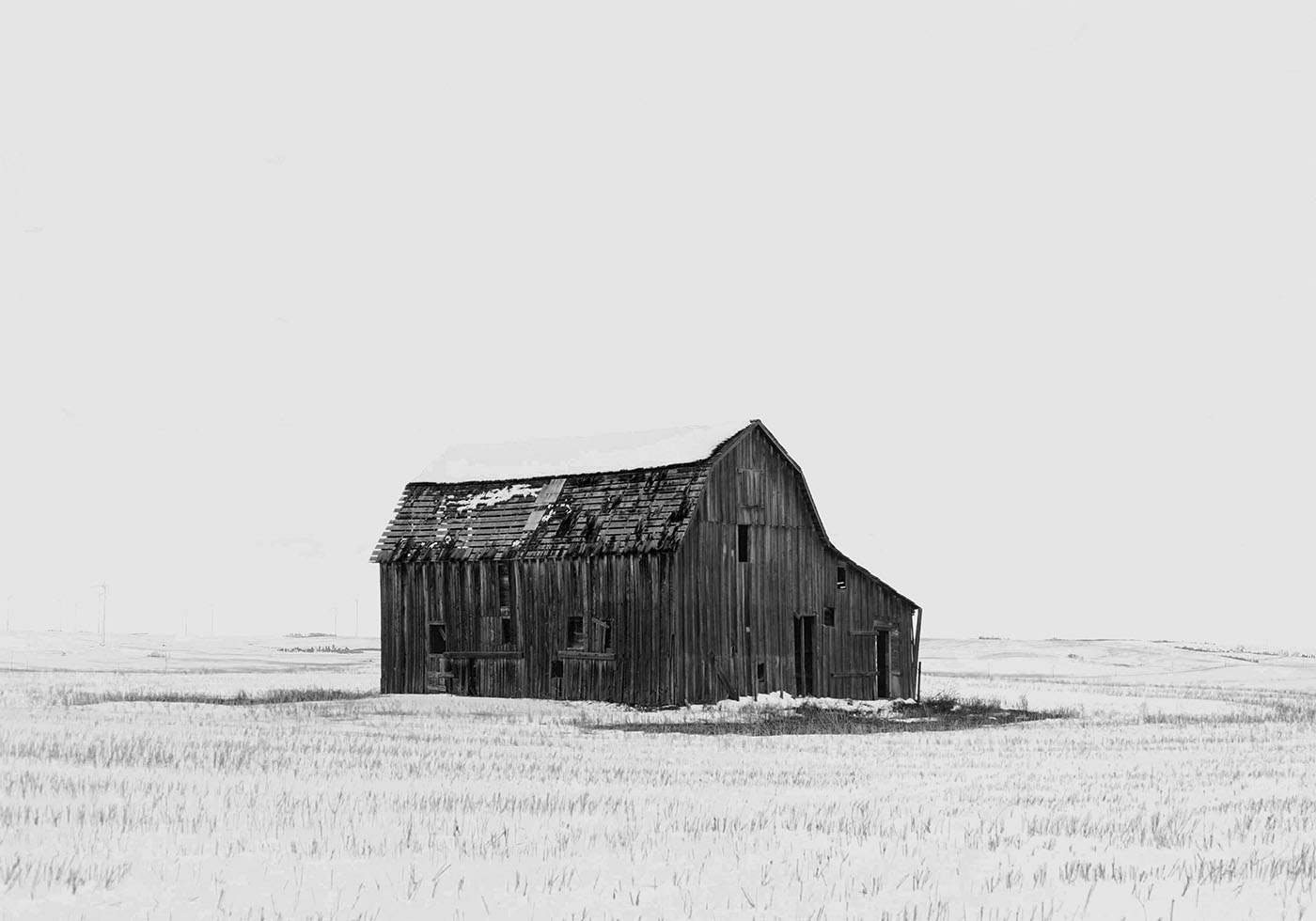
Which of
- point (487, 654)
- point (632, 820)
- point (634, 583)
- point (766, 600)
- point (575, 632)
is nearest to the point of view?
point (632, 820)

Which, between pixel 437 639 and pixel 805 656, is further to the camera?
pixel 437 639

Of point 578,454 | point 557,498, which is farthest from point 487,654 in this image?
point 578,454

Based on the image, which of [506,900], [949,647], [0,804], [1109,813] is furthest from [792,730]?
[949,647]

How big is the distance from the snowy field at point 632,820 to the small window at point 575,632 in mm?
8807

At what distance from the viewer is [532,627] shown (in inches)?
1844

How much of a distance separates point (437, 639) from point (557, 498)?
5.61 m

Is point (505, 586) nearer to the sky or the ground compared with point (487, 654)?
nearer to the sky

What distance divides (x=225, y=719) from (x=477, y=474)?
17007 mm

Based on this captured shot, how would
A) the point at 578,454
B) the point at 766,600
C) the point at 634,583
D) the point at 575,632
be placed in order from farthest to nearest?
the point at 578,454
the point at 766,600
the point at 575,632
the point at 634,583

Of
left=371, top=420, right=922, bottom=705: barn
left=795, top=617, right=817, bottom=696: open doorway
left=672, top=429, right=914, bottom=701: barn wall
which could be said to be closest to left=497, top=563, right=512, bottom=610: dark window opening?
left=371, top=420, right=922, bottom=705: barn

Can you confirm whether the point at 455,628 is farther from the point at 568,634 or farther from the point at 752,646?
the point at 752,646

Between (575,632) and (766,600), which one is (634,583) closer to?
(575,632)

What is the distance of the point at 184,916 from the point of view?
11320 mm

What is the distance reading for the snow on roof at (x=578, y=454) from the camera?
46.2 metres
